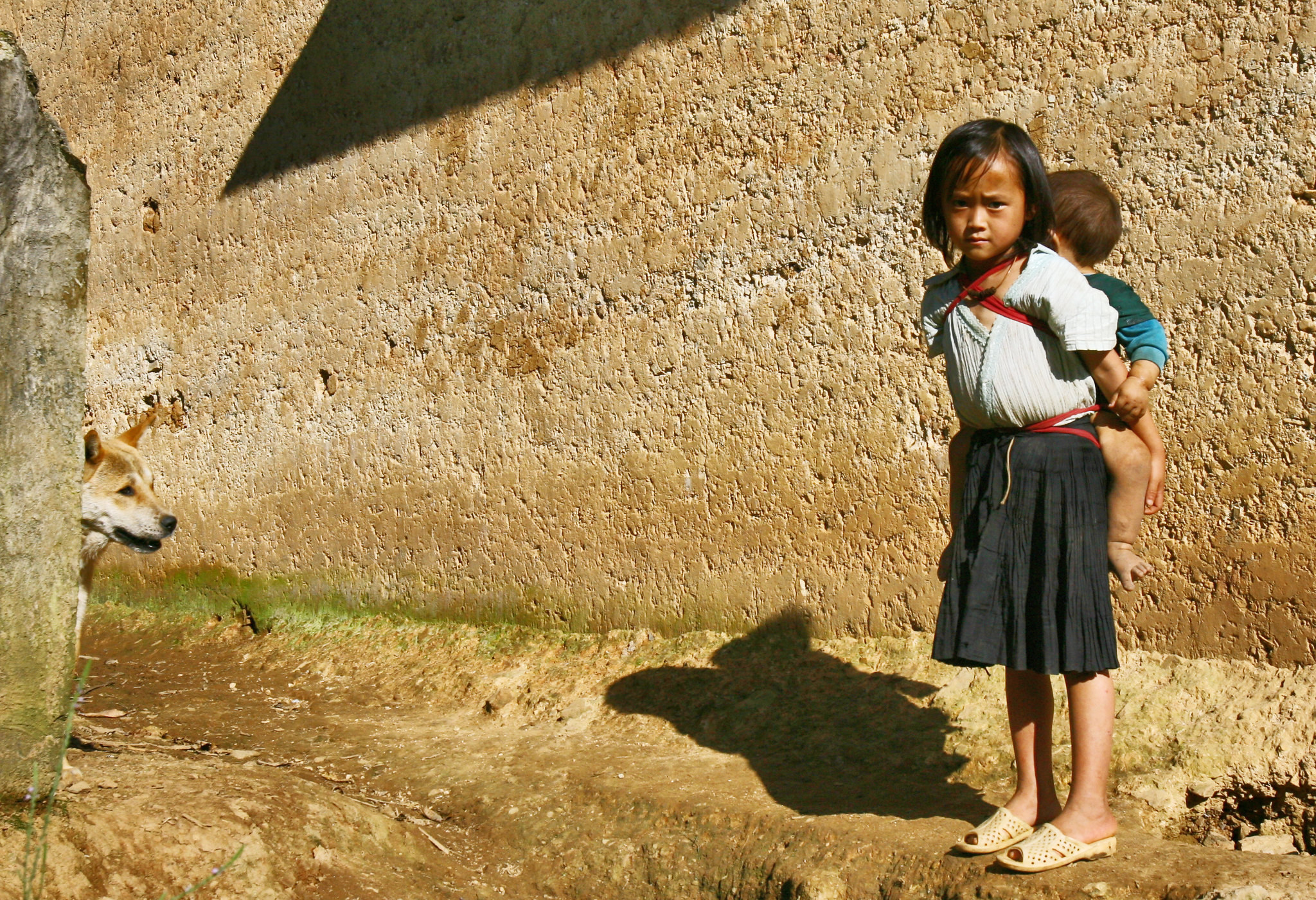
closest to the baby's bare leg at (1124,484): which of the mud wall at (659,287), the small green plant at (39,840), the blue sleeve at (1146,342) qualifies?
the blue sleeve at (1146,342)

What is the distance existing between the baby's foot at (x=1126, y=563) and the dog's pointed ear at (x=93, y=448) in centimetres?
323

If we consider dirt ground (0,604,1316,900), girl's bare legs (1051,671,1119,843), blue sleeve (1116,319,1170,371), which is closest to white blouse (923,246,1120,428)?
blue sleeve (1116,319,1170,371)

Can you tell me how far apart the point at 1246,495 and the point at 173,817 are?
107 inches

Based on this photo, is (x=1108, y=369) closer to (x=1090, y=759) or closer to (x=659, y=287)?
(x=1090, y=759)

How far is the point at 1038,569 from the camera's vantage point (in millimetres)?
2266

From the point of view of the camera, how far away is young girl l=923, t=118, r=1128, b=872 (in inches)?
87.0

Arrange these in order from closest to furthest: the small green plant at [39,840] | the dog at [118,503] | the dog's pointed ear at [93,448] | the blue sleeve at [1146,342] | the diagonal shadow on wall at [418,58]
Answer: the small green plant at [39,840]
the blue sleeve at [1146,342]
the dog's pointed ear at [93,448]
the dog at [118,503]
the diagonal shadow on wall at [418,58]

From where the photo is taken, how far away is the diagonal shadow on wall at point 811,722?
292 cm

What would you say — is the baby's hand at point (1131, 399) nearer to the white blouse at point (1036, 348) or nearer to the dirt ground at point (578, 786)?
the white blouse at point (1036, 348)

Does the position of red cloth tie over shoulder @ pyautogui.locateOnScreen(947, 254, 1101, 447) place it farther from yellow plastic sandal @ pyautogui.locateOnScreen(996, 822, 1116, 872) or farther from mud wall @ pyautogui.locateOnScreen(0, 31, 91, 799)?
mud wall @ pyautogui.locateOnScreen(0, 31, 91, 799)

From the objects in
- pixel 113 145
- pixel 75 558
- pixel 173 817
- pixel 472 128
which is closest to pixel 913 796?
pixel 173 817

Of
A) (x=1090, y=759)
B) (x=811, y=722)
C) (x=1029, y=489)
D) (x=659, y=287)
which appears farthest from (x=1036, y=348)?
(x=659, y=287)

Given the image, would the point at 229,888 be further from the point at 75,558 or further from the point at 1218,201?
the point at 1218,201

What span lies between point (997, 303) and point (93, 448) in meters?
3.10
